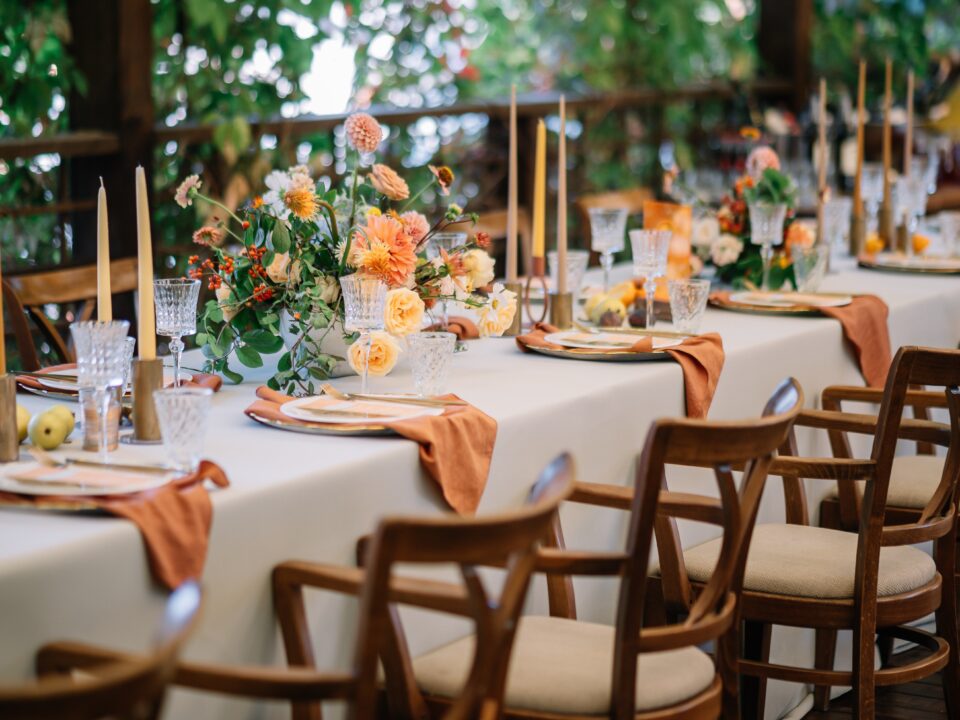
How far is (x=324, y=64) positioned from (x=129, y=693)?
16.3 ft

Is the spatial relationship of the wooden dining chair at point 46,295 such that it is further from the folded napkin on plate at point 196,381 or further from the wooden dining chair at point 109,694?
the wooden dining chair at point 109,694

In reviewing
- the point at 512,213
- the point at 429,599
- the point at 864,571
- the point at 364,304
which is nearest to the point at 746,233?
the point at 512,213

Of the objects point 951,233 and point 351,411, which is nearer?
point 351,411

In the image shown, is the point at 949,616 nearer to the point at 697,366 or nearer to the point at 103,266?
the point at 697,366

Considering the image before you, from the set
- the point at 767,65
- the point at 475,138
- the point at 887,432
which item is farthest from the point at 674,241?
the point at 767,65

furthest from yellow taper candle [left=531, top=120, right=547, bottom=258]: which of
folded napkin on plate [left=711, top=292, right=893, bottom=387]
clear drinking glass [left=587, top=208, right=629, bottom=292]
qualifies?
folded napkin on plate [left=711, top=292, right=893, bottom=387]

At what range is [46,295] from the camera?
3.03m

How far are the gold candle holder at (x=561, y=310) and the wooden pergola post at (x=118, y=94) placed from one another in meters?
1.75

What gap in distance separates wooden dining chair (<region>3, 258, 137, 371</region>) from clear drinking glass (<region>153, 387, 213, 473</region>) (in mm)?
1238

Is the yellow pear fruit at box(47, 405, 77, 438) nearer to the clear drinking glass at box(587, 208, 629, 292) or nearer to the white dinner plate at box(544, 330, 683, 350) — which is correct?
the white dinner plate at box(544, 330, 683, 350)

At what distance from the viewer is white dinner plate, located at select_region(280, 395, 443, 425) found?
2066 mm

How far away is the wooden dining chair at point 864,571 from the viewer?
240cm

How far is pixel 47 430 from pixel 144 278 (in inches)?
9.7

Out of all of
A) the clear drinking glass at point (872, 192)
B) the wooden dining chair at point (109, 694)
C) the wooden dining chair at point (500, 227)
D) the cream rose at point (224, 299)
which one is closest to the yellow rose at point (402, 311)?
the cream rose at point (224, 299)
